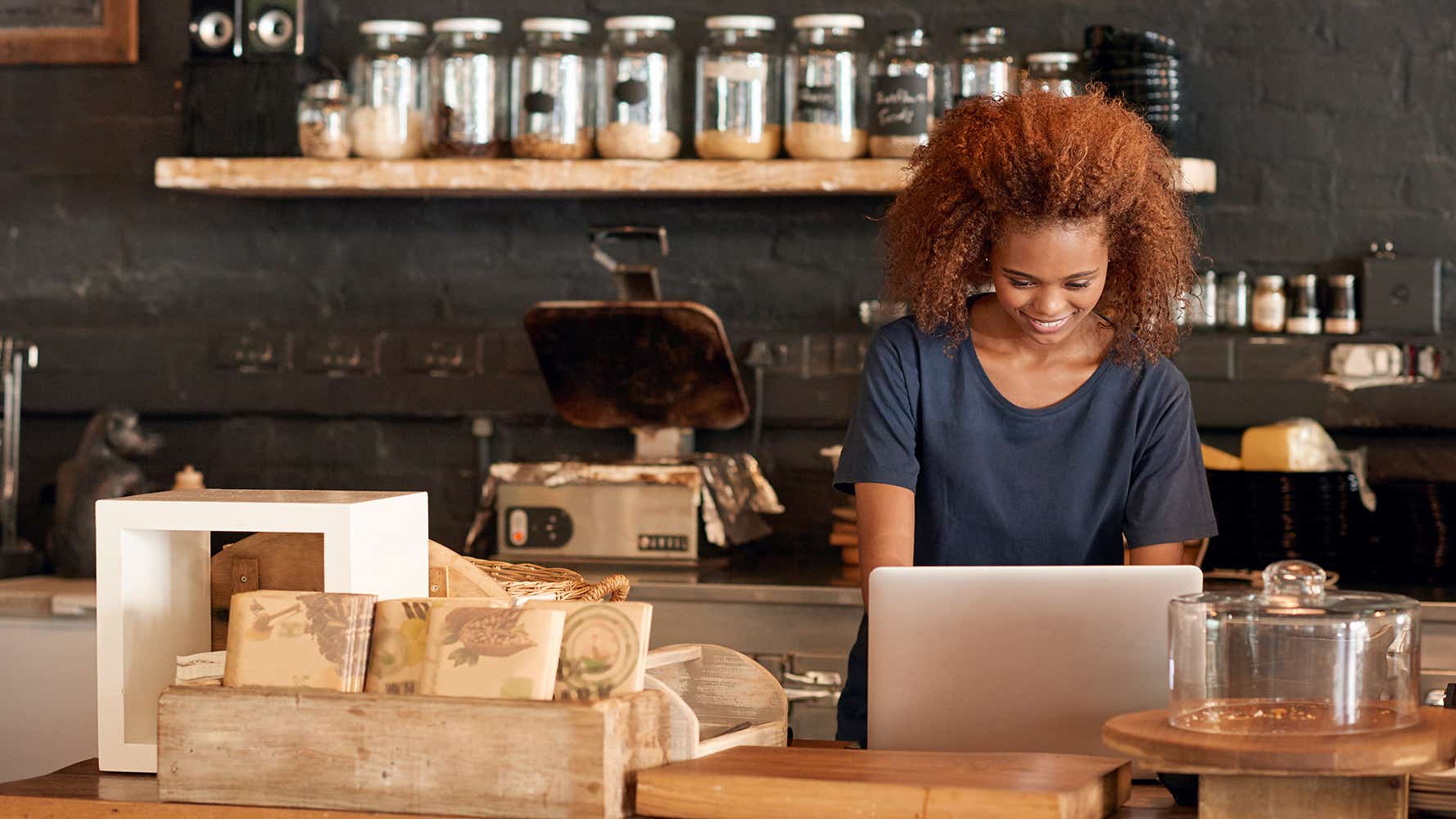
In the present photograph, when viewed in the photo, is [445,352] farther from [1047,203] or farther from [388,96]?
[1047,203]

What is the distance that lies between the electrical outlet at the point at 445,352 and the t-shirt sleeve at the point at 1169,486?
199 cm

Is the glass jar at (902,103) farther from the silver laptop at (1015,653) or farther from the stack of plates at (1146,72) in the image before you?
the silver laptop at (1015,653)

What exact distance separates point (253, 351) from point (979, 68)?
171 cm

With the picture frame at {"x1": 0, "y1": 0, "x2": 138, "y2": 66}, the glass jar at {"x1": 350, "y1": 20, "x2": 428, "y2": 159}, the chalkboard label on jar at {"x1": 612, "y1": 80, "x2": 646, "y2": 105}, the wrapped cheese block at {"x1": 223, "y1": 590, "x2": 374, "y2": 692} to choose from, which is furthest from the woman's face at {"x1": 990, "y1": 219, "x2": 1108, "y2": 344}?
the picture frame at {"x1": 0, "y1": 0, "x2": 138, "y2": 66}

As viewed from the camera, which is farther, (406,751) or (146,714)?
(146,714)

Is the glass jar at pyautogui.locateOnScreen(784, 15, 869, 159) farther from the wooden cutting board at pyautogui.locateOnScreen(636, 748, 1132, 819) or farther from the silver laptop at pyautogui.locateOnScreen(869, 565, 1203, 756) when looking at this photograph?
the wooden cutting board at pyautogui.locateOnScreen(636, 748, 1132, 819)

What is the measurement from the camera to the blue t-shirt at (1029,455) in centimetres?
198

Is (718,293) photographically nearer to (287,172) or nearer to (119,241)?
(287,172)

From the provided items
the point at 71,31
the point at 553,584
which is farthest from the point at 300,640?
the point at 71,31

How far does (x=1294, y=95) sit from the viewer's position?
136 inches

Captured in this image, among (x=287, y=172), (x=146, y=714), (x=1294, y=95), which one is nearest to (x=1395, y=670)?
(x=146, y=714)

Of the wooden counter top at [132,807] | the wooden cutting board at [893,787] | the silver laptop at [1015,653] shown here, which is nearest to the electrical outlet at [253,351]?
the wooden counter top at [132,807]

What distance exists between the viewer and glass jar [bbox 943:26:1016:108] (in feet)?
10.8

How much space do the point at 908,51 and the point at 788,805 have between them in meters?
2.31
